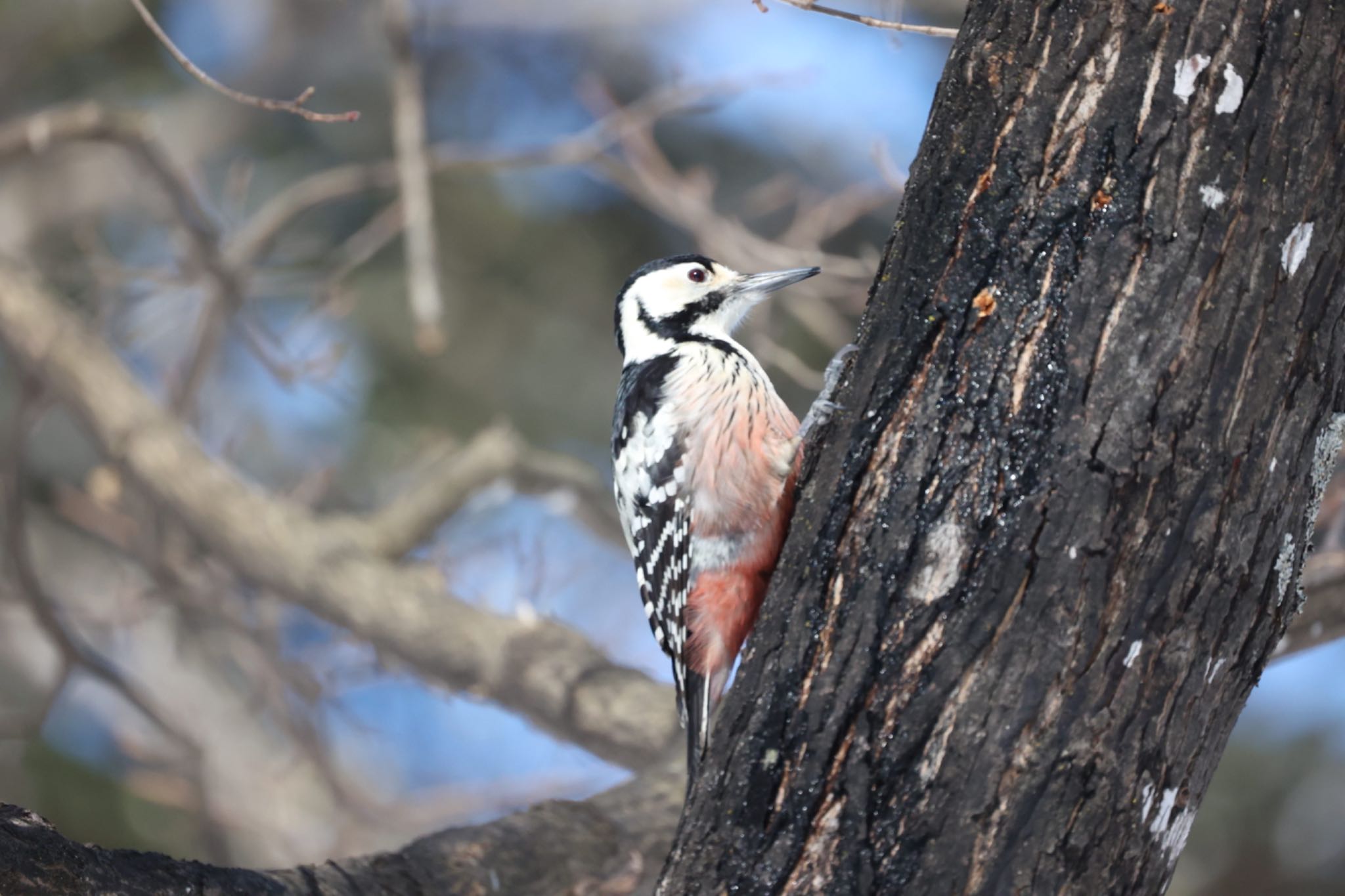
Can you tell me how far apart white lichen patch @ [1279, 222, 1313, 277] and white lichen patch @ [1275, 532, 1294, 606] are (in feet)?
1.25

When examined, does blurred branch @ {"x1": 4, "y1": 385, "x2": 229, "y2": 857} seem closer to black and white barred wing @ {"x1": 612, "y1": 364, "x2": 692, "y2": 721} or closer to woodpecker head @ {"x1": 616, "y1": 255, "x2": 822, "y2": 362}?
black and white barred wing @ {"x1": 612, "y1": 364, "x2": 692, "y2": 721}

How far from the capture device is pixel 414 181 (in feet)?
14.1

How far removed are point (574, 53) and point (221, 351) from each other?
3.01 meters

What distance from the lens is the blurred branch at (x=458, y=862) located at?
1.60m

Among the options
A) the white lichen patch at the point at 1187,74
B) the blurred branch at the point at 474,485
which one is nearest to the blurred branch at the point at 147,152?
the blurred branch at the point at 474,485

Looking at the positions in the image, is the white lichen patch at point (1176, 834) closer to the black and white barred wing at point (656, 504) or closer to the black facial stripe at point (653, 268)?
the black and white barred wing at point (656, 504)

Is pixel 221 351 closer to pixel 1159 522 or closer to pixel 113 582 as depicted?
pixel 113 582

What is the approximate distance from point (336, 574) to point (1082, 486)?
11.0ft

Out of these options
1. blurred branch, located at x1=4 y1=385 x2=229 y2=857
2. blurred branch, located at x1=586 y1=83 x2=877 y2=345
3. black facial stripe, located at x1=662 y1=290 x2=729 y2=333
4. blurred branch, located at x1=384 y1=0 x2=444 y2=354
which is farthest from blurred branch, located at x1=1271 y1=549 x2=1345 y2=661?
blurred branch, located at x1=4 y1=385 x2=229 y2=857

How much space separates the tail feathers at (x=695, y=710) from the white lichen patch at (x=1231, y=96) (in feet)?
5.62

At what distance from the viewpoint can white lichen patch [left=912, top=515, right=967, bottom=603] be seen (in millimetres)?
1710

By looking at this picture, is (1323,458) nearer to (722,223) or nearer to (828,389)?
(828,389)

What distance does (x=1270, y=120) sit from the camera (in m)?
1.71

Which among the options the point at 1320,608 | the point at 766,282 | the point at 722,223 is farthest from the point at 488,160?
the point at 1320,608
